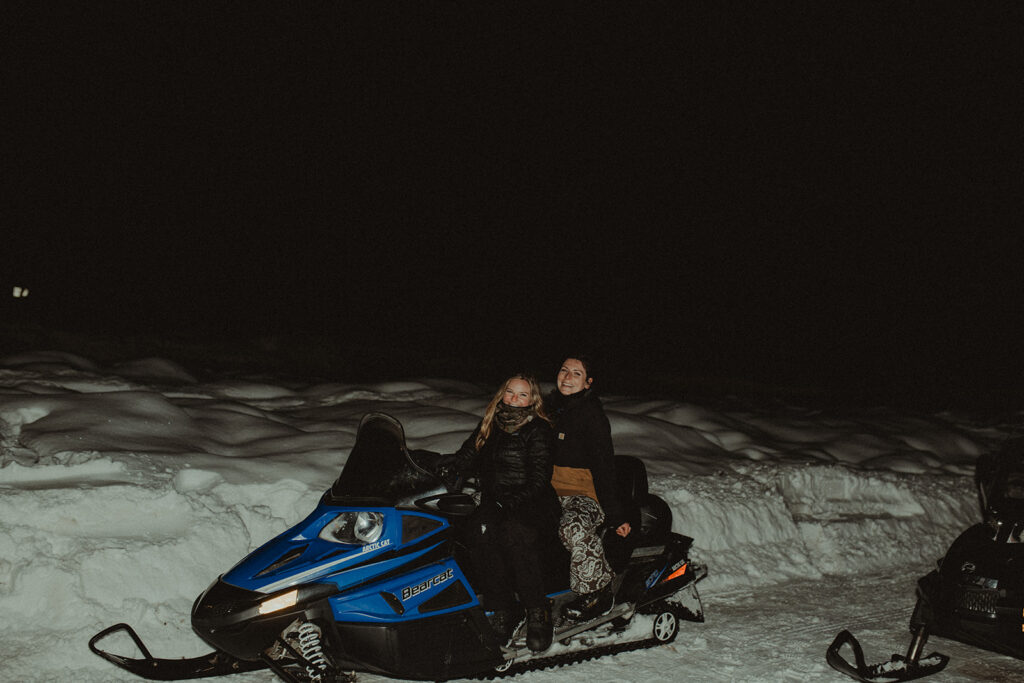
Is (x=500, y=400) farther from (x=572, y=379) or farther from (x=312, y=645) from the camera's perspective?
(x=312, y=645)

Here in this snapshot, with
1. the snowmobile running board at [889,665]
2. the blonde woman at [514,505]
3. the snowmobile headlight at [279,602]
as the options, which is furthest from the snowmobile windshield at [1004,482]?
the snowmobile headlight at [279,602]

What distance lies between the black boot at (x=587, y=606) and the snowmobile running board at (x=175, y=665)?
1.69m

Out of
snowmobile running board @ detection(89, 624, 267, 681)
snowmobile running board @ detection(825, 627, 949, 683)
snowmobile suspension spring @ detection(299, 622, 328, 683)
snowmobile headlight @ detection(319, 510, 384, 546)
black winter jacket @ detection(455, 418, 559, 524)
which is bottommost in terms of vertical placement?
snowmobile running board @ detection(825, 627, 949, 683)

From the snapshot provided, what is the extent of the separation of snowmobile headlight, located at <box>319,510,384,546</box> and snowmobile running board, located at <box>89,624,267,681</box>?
0.70m

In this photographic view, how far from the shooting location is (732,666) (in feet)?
15.1

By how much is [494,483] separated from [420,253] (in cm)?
2027

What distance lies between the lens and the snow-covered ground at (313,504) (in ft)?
14.7

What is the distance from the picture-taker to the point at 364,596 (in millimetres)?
3697

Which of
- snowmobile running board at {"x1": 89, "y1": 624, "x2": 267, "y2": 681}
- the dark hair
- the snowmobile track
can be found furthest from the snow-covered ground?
the dark hair

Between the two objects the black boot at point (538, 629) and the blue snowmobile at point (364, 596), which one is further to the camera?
the black boot at point (538, 629)

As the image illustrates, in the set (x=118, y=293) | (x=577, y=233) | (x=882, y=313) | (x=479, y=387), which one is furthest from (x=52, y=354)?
(x=882, y=313)

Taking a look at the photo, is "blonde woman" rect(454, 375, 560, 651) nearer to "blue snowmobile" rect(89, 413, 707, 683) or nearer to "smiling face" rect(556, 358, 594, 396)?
"blue snowmobile" rect(89, 413, 707, 683)

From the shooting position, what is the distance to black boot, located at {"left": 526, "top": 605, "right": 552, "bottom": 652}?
13.7 ft

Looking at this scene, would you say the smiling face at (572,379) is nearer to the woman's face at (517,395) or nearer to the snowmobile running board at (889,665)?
the woman's face at (517,395)
